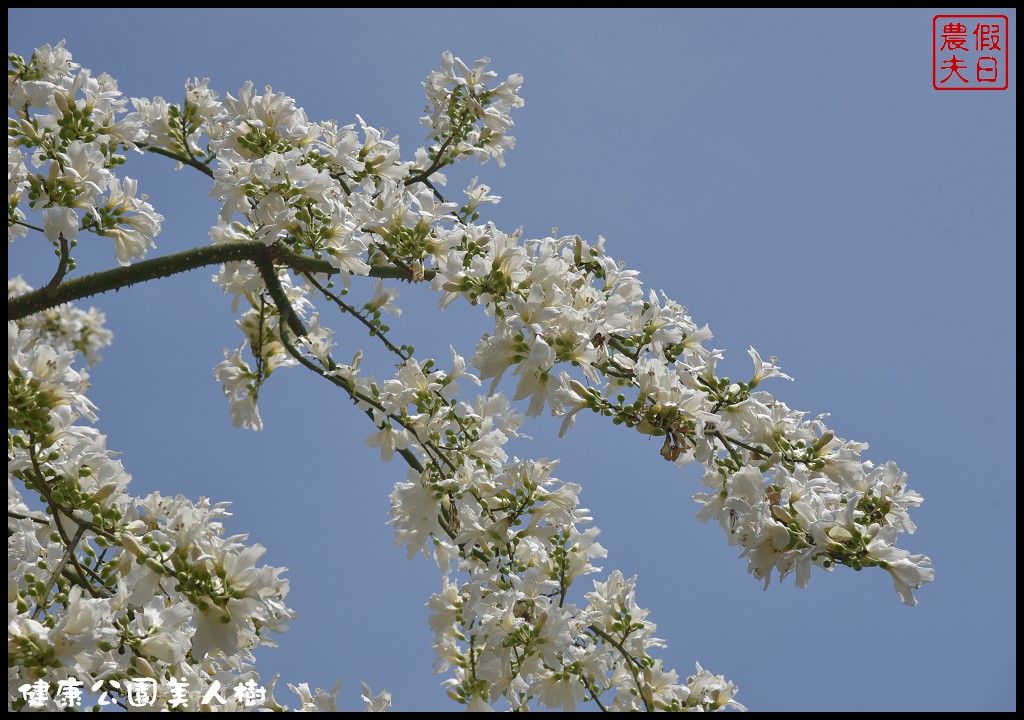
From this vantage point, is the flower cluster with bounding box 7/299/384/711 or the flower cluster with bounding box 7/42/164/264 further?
the flower cluster with bounding box 7/42/164/264

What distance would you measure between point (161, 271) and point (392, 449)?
1479 millimetres

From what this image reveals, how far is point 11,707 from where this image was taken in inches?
119

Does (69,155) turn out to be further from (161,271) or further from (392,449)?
(392,449)

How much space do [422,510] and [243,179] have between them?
6.27 ft

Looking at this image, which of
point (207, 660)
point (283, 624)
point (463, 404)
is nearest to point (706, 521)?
point (463, 404)

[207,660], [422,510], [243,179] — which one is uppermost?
[243,179]

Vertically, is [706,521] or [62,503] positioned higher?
[706,521]

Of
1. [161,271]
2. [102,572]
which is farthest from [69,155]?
[102,572]

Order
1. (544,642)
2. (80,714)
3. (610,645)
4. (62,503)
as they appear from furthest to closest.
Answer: (610,645) < (544,642) < (62,503) < (80,714)

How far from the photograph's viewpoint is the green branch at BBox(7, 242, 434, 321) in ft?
12.0

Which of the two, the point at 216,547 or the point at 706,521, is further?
the point at 706,521

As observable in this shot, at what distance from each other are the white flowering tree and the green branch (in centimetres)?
1

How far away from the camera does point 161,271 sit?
394 cm

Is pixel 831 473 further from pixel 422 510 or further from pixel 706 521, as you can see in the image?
pixel 422 510
